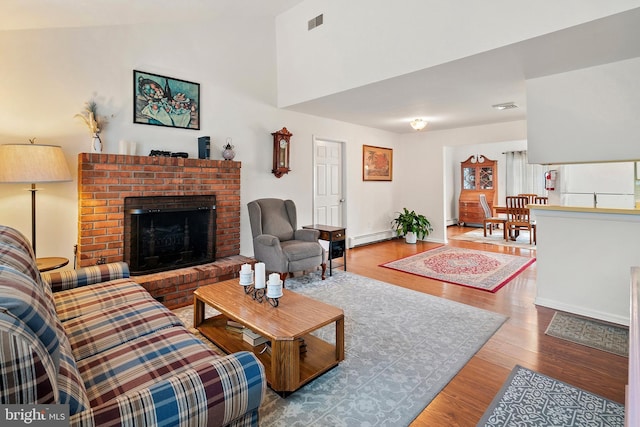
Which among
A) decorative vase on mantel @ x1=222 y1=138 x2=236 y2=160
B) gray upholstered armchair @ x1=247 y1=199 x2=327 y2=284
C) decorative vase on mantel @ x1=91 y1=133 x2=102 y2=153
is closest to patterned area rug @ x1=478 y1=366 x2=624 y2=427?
gray upholstered armchair @ x1=247 y1=199 x2=327 y2=284

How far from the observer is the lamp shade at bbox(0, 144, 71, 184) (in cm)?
243

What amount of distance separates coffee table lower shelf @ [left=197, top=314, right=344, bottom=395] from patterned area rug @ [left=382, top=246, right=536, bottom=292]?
2369mm

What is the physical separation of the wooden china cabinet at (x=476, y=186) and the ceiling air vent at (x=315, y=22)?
6577mm

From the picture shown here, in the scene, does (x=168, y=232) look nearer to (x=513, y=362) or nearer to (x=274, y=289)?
(x=274, y=289)

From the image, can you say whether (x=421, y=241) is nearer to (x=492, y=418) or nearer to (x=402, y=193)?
(x=402, y=193)

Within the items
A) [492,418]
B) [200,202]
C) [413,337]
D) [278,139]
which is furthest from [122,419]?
[278,139]

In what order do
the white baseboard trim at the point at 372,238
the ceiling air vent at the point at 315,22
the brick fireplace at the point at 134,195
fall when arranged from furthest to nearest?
the white baseboard trim at the point at 372,238
the ceiling air vent at the point at 315,22
the brick fireplace at the point at 134,195

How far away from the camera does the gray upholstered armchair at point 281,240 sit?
3656 mm

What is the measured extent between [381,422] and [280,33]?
4.71 m

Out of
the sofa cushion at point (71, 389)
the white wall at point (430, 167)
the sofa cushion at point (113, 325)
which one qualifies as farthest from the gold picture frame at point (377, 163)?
the sofa cushion at point (71, 389)

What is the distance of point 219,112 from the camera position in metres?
4.07

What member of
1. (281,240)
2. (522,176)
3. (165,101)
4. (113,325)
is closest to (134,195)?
(165,101)

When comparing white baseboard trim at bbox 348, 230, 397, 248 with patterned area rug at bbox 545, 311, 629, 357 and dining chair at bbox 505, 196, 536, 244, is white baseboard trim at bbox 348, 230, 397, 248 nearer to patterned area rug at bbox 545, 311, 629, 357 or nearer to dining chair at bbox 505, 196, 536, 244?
dining chair at bbox 505, 196, 536, 244

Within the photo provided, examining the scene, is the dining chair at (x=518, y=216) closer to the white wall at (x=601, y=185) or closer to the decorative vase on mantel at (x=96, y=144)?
the white wall at (x=601, y=185)
